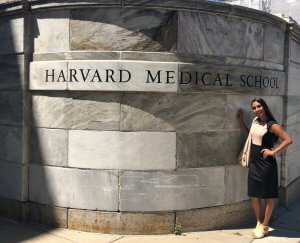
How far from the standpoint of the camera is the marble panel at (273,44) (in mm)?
6461

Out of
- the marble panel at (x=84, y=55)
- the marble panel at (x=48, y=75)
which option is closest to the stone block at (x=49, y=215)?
the marble panel at (x=48, y=75)

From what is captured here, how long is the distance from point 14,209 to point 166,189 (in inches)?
93.5

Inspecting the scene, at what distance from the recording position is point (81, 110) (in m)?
5.58

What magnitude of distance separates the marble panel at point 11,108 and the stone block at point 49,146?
1.03 feet

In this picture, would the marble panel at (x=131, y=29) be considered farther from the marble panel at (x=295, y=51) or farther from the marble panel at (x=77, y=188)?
the marble panel at (x=295, y=51)

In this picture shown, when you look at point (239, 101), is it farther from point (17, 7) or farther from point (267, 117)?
point (17, 7)

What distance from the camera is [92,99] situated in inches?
218

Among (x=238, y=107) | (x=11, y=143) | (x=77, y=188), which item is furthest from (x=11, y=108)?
(x=238, y=107)

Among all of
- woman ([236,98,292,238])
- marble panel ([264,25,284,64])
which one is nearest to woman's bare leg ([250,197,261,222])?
woman ([236,98,292,238])

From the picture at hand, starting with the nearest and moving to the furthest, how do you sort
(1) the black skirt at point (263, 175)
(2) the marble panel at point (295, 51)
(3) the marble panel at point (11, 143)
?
(1) the black skirt at point (263, 175), (3) the marble panel at point (11, 143), (2) the marble panel at point (295, 51)

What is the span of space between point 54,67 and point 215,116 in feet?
7.73

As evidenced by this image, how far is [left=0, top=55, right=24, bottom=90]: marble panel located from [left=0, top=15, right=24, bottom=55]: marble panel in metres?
0.12

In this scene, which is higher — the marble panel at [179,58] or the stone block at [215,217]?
the marble panel at [179,58]

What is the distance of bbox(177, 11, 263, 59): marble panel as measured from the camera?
5.59 meters
